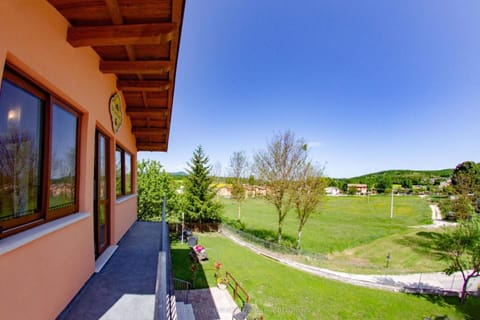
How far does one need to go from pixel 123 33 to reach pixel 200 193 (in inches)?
775

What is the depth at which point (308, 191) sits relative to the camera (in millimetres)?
17125

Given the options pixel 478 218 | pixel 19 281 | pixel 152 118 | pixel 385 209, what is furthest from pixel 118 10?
pixel 385 209

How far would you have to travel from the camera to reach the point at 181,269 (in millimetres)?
11898

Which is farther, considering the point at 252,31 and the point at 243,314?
the point at 252,31

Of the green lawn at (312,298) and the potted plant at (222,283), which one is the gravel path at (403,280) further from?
the potted plant at (222,283)

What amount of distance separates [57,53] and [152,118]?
460cm

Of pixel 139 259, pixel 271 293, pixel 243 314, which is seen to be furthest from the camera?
pixel 271 293

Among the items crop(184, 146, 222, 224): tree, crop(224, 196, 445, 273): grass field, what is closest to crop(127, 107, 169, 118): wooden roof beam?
crop(224, 196, 445, 273): grass field

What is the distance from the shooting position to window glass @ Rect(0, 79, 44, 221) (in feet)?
5.43

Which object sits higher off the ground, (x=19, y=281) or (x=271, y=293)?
(x=19, y=281)

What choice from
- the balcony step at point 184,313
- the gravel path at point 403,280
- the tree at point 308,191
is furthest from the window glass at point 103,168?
the tree at point 308,191

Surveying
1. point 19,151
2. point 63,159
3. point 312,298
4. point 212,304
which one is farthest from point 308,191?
point 19,151

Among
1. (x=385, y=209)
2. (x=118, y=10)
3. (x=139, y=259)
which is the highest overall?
(x=118, y=10)

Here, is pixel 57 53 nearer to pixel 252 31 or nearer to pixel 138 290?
pixel 138 290
